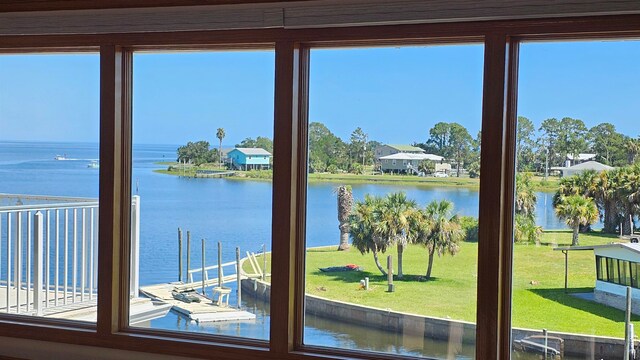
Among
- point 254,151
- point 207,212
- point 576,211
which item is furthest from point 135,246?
point 576,211

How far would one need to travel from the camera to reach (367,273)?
3715 mm

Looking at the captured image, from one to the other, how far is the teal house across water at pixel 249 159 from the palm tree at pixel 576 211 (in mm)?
1453

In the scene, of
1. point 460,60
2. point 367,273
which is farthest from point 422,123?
point 367,273

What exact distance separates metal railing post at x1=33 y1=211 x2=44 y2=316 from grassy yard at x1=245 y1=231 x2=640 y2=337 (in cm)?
174

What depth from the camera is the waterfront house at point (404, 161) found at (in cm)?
Result: 364

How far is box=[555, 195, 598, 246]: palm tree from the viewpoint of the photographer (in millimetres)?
3393

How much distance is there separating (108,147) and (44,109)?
55 centimetres

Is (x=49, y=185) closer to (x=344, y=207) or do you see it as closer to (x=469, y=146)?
(x=344, y=207)

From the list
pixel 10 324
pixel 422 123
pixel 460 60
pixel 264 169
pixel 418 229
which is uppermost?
pixel 460 60

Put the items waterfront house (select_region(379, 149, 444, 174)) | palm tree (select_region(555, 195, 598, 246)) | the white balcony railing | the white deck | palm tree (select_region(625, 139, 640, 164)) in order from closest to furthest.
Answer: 1. palm tree (select_region(625, 139, 640, 164))
2. palm tree (select_region(555, 195, 598, 246))
3. waterfront house (select_region(379, 149, 444, 174))
4. the white deck
5. the white balcony railing

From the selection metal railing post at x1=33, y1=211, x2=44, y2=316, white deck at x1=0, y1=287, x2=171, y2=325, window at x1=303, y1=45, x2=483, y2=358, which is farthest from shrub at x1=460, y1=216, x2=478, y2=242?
metal railing post at x1=33, y1=211, x2=44, y2=316

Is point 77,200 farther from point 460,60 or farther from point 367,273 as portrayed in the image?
point 460,60

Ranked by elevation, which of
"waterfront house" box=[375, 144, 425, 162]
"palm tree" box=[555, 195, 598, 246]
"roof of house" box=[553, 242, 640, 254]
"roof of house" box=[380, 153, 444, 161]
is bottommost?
"roof of house" box=[553, 242, 640, 254]

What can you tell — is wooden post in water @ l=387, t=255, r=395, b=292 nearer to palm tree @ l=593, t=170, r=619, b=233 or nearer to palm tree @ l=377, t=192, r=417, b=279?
palm tree @ l=377, t=192, r=417, b=279
